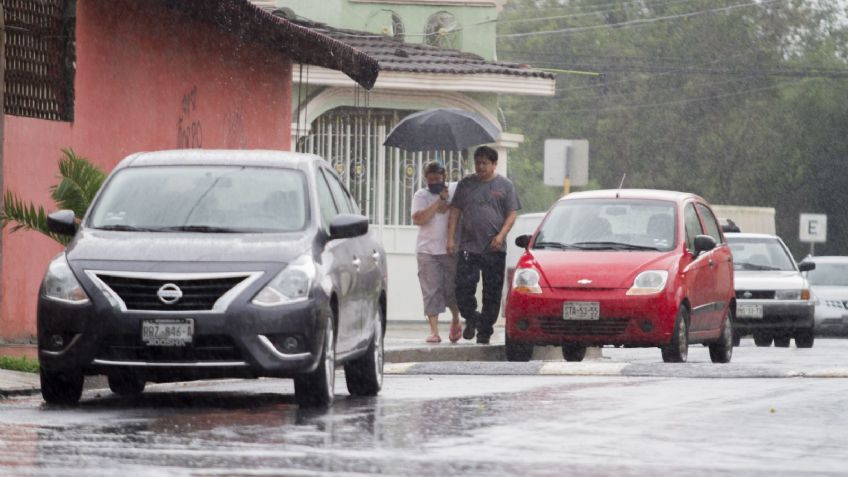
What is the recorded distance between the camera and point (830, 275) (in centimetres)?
3644

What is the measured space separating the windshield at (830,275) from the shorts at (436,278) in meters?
17.3

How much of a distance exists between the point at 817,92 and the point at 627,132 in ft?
47.8

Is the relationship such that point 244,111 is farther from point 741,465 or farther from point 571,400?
point 741,465

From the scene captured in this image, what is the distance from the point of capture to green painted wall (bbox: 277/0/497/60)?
28.5 m

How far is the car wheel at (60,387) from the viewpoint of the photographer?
38.1 ft

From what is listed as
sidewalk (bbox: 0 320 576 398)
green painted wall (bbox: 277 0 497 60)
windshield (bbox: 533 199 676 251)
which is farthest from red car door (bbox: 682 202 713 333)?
green painted wall (bbox: 277 0 497 60)

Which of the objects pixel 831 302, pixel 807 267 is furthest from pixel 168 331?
pixel 831 302

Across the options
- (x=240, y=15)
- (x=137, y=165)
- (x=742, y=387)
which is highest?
(x=240, y=15)

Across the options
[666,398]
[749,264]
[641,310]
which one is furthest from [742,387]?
[749,264]

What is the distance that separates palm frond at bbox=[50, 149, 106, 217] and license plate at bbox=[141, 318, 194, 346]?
3.59 meters

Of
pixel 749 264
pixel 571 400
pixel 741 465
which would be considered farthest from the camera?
pixel 749 264

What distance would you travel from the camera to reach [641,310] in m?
17.2

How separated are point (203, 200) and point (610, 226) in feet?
22.3

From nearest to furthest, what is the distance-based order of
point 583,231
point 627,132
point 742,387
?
point 742,387 < point 583,231 < point 627,132
